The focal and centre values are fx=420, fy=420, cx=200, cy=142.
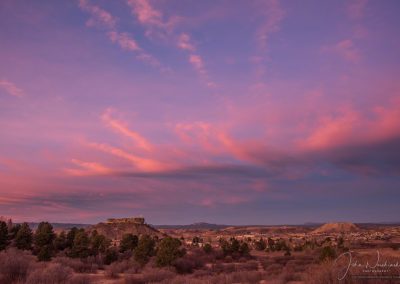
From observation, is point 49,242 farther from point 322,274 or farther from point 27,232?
point 322,274

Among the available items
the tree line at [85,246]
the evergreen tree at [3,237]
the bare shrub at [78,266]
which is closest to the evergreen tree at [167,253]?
the tree line at [85,246]

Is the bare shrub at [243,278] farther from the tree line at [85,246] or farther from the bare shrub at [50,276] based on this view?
the tree line at [85,246]

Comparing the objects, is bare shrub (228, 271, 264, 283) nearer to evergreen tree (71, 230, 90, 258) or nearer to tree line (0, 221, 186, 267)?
tree line (0, 221, 186, 267)

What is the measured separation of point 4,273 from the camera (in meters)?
21.2

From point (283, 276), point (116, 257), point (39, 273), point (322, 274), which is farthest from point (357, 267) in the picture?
point (116, 257)

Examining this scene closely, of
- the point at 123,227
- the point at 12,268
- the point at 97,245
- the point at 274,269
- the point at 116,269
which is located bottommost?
the point at 274,269

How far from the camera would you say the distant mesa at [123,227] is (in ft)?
486

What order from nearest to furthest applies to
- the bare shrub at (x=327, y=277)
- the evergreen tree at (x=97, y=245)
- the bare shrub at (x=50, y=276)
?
the bare shrub at (x=327, y=277) → the bare shrub at (x=50, y=276) → the evergreen tree at (x=97, y=245)

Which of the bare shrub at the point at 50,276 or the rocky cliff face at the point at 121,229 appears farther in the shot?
the rocky cliff face at the point at 121,229

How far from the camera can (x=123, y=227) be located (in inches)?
6216

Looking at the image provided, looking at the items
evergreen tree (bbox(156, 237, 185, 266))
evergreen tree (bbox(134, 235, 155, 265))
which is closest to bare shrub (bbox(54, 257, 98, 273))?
evergreen tree (bbox(134, 235, 155, 265))

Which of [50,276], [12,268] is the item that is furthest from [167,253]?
[50,276]

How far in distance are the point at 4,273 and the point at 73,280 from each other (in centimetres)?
347

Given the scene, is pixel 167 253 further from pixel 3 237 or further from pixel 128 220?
pixel 128 220
